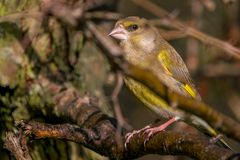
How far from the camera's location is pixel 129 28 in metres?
4.75

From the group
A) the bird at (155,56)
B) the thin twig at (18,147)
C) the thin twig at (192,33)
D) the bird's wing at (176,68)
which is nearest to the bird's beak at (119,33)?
the bird at (155,56)

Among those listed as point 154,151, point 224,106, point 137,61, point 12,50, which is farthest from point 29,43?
point 224,106

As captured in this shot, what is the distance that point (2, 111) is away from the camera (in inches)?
176

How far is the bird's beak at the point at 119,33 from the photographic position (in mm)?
4602

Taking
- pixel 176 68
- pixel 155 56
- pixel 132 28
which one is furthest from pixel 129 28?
pixel 176 68

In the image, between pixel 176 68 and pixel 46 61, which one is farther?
pixel 176 68

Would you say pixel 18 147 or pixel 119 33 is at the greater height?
pixel 119 33

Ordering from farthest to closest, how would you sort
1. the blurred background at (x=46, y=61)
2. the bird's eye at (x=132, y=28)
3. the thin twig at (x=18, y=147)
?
the bird's eye at (x=132, y=28)
the blurred background at (x=46, y=61)
the thin twig at (x=18, y=147)

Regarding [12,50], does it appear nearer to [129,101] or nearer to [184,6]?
[129,101]

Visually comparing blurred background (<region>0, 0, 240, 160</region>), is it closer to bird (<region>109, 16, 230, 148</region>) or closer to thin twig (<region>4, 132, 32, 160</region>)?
bird (<region>109, 16, 230, 148</region>)

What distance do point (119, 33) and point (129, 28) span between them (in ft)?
0.40

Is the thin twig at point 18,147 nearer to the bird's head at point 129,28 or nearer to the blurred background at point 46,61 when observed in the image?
the blurred background at point 46,61

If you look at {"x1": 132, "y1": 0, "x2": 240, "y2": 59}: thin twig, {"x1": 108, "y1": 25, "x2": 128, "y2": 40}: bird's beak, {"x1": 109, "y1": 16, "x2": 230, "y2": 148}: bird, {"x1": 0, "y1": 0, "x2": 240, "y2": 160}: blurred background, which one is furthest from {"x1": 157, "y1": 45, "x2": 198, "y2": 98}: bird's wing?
{"x1": 132, "y1": 0, "x2": 240, "y2": 59}: thin twig

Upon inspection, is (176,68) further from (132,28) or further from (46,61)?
(46,61)
